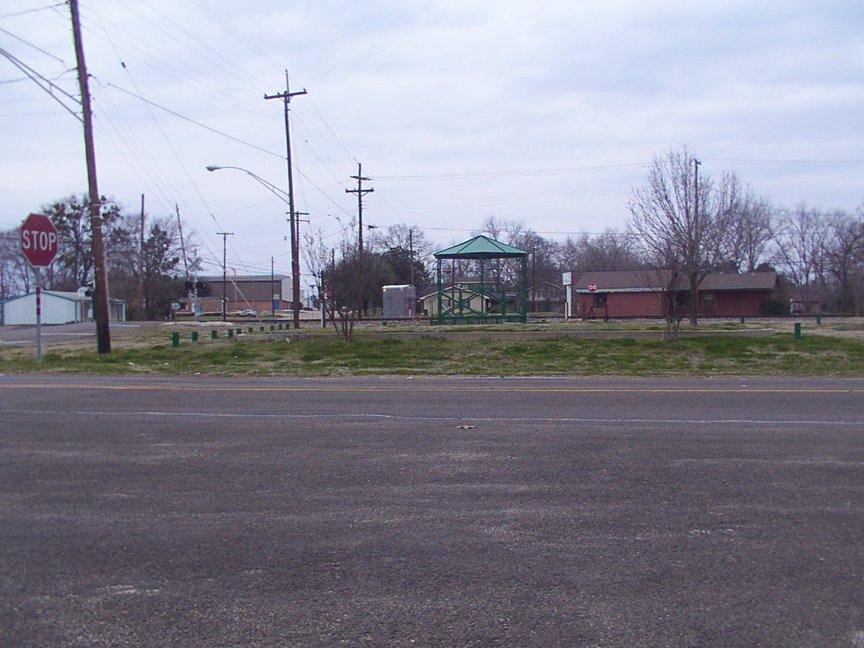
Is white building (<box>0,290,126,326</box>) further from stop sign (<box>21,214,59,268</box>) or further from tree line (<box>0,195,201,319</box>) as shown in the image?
stop sign (<box>21,214,59,268</box>)

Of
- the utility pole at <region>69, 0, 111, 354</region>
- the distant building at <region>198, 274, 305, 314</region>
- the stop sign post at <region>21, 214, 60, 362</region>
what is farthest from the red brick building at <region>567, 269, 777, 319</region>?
the distant building at <region>198, 274, 305, 314</region>

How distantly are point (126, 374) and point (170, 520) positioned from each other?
1606cm

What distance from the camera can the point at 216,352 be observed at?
27547 mm

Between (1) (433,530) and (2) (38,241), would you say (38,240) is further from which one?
(1) (433,530)

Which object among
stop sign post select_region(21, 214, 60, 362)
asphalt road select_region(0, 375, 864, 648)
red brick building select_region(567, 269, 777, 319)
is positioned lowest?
asphalt road select_region(0, 375, 864, 648)

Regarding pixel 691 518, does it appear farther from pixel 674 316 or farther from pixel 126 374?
pixel 674 316

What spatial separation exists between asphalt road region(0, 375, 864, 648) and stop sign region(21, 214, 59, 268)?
12047 millimetres

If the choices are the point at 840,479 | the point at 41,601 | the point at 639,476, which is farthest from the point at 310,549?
the point at 840,479

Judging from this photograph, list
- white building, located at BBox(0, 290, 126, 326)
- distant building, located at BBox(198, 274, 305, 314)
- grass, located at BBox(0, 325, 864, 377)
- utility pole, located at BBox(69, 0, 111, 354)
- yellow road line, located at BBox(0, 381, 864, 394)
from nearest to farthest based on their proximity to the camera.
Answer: yellow road line, located at BBox(0, 381, 864, 394) < grass, located at BBox(0, 325, 864, 377) < utility pole, located at BBox(69, 0, 111, 354) < white building, located at BBox(0, 290, 126, 326) < distant building, located at BBox(198, 274, 305, 314)

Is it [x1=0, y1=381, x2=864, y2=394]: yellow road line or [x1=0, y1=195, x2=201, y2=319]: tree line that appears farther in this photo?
[x1=0, y1=195, x2=201, y2=319]: tree line

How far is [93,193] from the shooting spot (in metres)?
27.0

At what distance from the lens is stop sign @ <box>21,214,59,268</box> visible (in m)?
22.7

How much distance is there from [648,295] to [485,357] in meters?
43.5

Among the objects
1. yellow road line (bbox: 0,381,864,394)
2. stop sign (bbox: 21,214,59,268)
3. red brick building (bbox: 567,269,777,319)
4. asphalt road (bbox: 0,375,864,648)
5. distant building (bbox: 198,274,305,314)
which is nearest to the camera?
asphalt road (bbox: 0,375,864,648)
